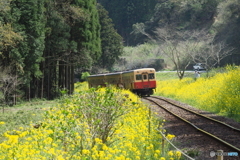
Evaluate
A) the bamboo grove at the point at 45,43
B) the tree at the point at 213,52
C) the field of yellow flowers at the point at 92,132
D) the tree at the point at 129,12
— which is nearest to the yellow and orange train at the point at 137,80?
the bamboo grove at the point at 45,43

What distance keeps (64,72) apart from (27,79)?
840 centimetres

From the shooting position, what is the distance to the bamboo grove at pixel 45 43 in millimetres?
25625

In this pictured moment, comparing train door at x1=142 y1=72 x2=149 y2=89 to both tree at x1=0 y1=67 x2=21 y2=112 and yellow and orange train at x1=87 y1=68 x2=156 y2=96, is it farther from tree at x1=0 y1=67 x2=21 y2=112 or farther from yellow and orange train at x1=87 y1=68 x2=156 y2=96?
tree at x1=0 y1=67 x2=21 y2=112

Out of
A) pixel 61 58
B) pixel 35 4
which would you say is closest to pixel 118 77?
pixel 61 58

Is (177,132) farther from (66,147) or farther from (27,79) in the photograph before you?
(27,79)

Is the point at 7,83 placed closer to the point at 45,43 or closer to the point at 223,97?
the point at 45,43

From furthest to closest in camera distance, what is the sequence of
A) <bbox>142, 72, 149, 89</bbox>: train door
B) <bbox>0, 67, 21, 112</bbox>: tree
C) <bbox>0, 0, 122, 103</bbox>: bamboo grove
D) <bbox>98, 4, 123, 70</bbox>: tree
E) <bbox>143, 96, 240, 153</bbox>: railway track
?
<bbox>98, 4, 123, 70</bbox>: tree, <bbox>142, 72, 149, 89</bbox>: train door, <bbox>0, 0, 122, 103</bbox>: bamboo grove, <bbox>0, 67, 21, 112</bbox>: tree, <bbox>143, 96, 240, 153</bbox>: railway track

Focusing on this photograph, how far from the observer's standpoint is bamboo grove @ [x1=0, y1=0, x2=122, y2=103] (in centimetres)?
2562

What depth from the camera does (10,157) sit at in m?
5.92

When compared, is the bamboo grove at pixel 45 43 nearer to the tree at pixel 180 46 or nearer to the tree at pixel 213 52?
the tree at pixel 180 46

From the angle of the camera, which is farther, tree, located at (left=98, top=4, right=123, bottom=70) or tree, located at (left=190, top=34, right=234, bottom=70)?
tree, located at (left=98, top=4, right=123, bottom=70)

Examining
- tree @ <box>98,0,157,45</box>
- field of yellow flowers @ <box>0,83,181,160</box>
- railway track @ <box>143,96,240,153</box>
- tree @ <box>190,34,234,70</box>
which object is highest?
tree @ <box>98,0,157,45</box>

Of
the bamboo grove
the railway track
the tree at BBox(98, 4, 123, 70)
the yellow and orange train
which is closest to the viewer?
the railway track

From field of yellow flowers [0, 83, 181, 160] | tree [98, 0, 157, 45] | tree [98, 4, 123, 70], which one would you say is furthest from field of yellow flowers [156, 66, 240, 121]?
tree [98, 0, 157, 45]
